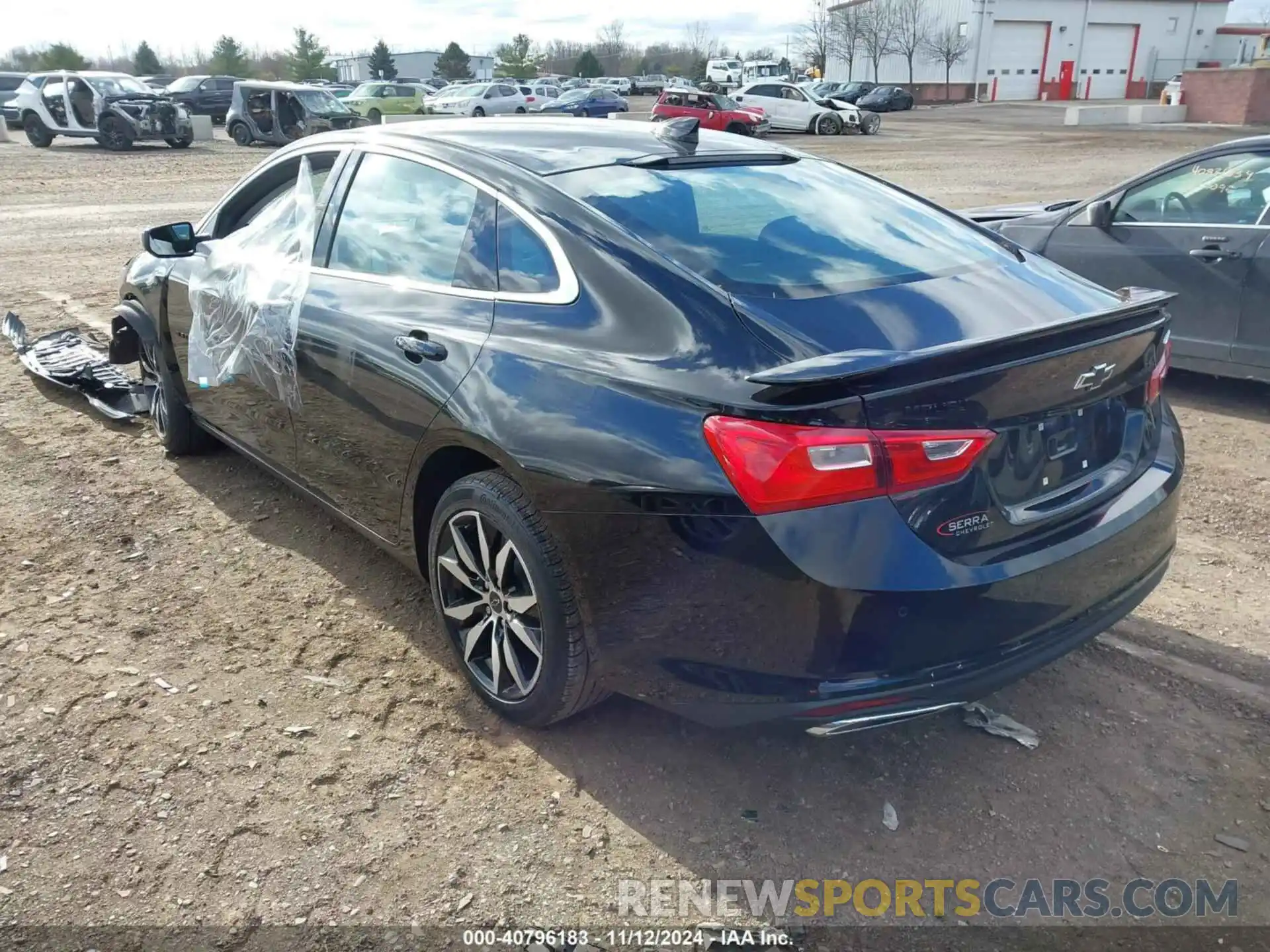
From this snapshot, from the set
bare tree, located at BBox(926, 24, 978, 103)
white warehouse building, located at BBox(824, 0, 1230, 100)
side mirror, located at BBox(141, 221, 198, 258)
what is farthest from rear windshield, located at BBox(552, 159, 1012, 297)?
white warehouse building, located at BBox(824, 0, 1230, 100)

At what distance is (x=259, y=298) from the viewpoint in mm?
3908

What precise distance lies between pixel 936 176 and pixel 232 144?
18.9 metres

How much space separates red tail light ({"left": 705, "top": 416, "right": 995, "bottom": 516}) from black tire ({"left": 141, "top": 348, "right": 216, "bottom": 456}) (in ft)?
11.6

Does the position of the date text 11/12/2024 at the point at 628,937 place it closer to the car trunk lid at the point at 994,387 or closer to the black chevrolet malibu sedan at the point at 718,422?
the black chevrolet malibu sedan at the point at 718,422

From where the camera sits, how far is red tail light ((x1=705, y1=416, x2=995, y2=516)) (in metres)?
2.19

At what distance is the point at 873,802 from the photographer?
2715 mm

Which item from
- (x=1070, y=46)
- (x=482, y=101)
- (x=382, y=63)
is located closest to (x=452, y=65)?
(x=382, y=63)

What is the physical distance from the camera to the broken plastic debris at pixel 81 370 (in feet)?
18.9

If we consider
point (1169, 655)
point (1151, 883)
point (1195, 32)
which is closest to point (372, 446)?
point (1151, 883)

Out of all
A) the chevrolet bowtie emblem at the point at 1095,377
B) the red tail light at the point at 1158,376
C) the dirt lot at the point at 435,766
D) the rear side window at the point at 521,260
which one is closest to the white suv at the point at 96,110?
the dirt lot at the point at 435,766

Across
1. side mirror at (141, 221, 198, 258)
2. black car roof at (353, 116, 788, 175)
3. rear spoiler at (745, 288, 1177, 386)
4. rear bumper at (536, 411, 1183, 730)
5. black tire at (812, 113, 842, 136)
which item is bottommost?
black tire at (812, 113, 842, 136)

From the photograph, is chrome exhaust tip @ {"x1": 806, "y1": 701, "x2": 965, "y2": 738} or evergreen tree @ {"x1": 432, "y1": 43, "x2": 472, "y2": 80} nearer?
chrome exhaust tip @ {"x1": 806, "y1": 701, "x2": 965, "y2": 738}

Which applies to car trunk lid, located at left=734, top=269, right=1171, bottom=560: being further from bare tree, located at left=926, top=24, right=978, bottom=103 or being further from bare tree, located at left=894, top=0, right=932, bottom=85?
bare tree, located at left=894, top=0, right=932, bottom=85

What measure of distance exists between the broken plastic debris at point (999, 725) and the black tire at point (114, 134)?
2540 centimetres
